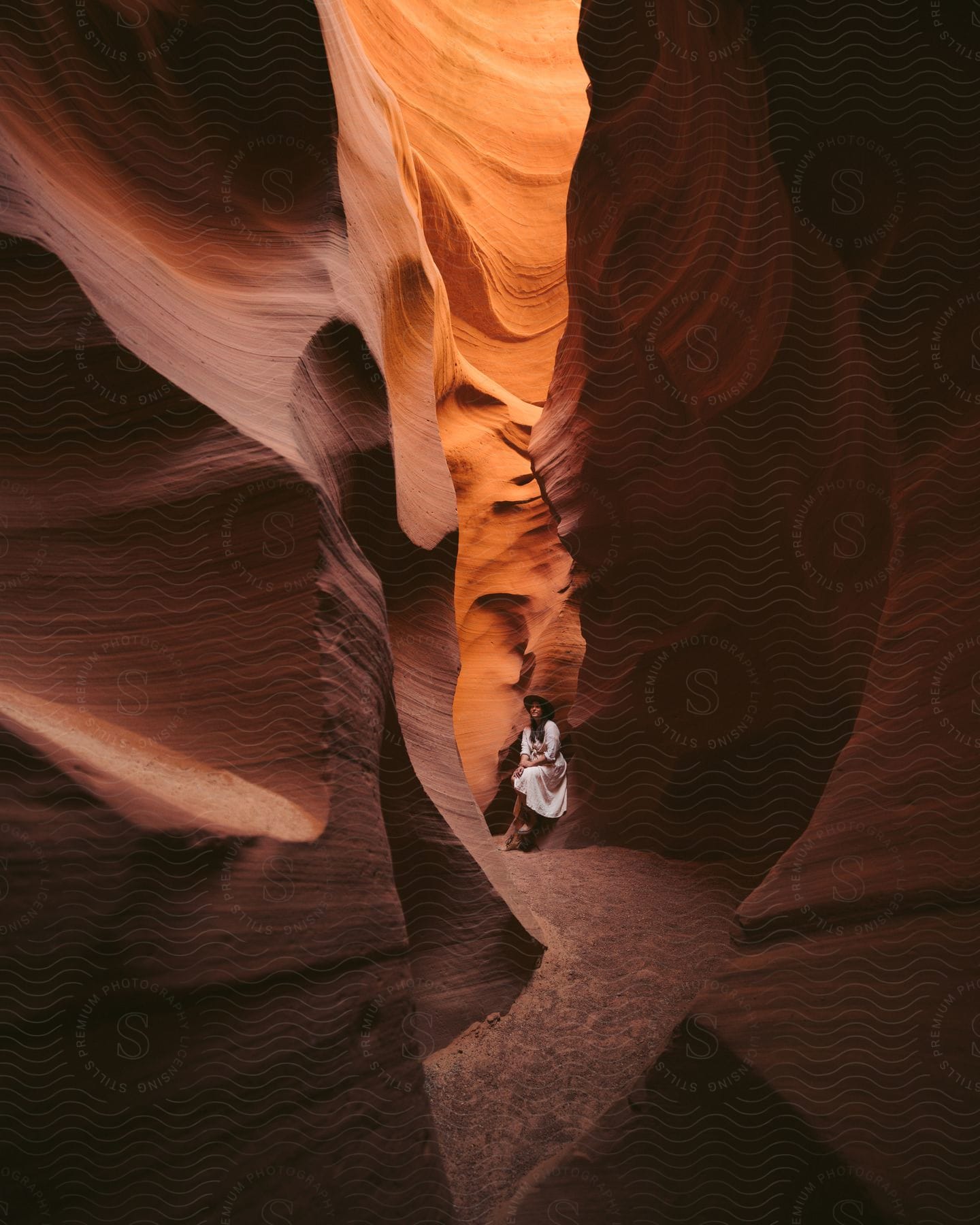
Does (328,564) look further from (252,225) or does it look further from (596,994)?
(596,994)

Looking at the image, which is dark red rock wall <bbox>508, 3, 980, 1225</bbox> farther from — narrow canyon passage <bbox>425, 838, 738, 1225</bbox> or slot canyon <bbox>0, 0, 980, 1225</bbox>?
narrow canyon passage <bbox>425, 838, 738, 1225</bbox>

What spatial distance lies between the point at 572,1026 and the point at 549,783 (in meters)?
3.18

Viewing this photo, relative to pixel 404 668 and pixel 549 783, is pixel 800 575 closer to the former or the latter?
pixel 404 668

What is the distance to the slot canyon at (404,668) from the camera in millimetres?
2875

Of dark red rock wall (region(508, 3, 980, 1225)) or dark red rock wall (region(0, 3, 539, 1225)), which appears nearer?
dark red rock wall (region(0, 3, 539, 1225))

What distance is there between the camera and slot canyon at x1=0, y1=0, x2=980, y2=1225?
9.43 feet

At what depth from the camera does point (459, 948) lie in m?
4.47

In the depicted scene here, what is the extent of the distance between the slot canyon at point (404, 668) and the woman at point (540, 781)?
1549mm

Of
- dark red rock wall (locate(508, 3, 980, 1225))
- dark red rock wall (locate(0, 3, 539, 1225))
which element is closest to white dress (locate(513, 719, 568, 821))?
dark red rock wall (locate(508, 3, 980, 1225))

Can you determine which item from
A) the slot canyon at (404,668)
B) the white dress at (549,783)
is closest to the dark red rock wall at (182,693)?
the slot canyon at (404,668)

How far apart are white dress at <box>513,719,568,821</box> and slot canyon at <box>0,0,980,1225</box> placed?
1.53m

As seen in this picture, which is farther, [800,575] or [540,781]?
[540,781]

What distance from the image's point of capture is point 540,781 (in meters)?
7.36

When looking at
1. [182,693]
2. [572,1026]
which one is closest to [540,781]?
[572,1026]
